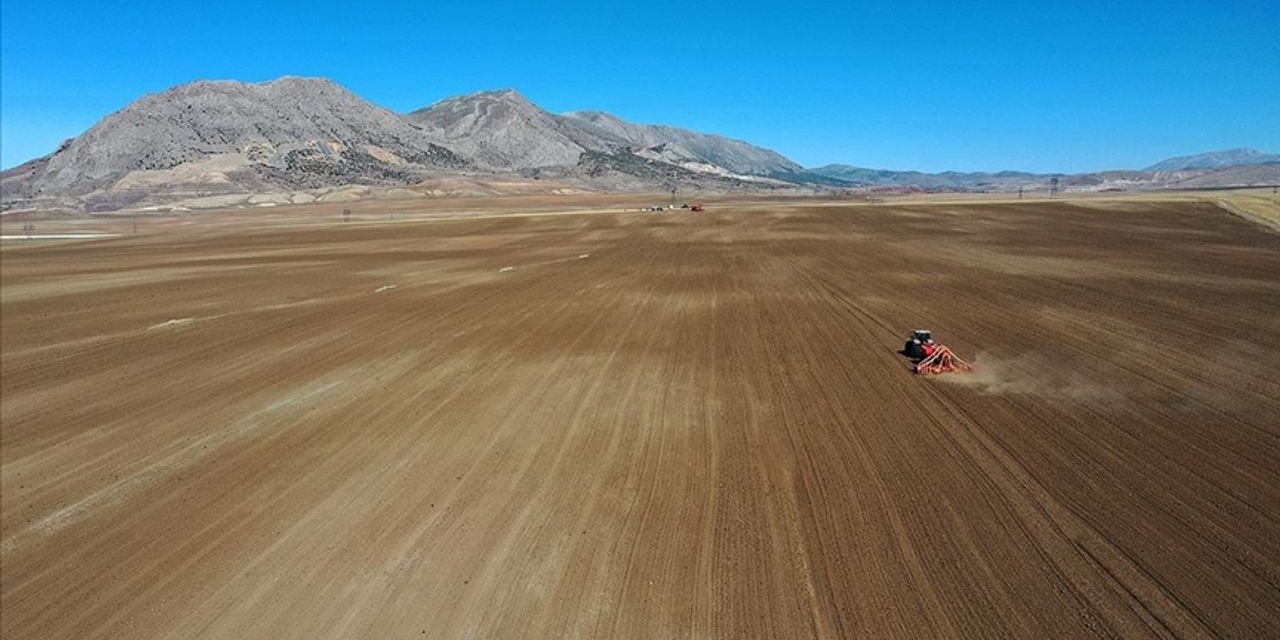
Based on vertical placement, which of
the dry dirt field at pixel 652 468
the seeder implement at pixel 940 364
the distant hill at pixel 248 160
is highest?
the distant hill at pixel 248 160

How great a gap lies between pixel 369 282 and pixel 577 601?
2200cm

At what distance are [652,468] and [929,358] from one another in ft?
21.5

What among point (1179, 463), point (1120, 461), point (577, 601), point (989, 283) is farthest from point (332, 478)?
point (989, 283)

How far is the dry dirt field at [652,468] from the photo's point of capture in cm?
575

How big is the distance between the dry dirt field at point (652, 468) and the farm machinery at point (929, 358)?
36cm

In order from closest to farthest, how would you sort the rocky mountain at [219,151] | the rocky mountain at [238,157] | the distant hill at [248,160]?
1. the distant hill at [248,160]
2. the rocky mountain at [238,157]
3. the rocky mountain at [219,151]

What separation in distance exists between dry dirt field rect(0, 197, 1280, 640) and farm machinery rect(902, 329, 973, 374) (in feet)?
1.18

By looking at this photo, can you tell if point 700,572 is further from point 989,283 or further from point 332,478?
point 989,283

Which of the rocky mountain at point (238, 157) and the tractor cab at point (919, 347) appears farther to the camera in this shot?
the rocky mountain at point (238, 157)

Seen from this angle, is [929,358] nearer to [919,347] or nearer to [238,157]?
[919,347]

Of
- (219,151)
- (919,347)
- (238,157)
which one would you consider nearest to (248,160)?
(238,157)

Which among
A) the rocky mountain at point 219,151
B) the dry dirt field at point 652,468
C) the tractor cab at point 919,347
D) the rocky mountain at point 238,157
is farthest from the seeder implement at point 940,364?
the rocky mountain at point 219,151

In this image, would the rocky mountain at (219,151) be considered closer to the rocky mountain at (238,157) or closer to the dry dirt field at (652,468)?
the rocky mountain at (238,157)

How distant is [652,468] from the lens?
27.5 ft
